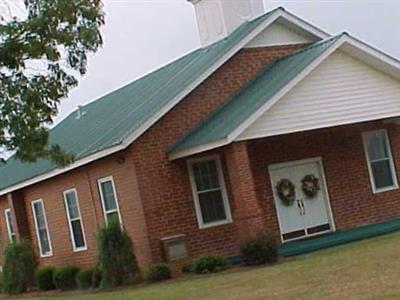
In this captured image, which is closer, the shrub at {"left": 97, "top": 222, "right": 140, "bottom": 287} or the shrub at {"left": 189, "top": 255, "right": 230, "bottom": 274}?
the shrub at {"left": 189, "top": 255, "right": 230, "bottom": 274}

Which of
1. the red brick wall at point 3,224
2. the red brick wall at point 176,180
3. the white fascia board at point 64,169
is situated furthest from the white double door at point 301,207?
the red brick wall at point 3,224

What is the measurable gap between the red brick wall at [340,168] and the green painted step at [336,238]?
603 millimetres

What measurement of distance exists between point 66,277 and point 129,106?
5.32m

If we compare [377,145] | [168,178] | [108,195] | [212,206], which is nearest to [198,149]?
[168,178]

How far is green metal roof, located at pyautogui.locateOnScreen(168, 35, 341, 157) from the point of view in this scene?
69.1 ft

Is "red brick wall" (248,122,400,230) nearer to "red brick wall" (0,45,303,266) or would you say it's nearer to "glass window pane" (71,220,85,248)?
"red brick wall" (0,45,303,266)

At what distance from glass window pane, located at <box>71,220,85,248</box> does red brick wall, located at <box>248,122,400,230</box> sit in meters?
5.93

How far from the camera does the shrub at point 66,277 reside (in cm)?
2553

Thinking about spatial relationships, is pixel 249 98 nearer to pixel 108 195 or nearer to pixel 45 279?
pixel 108 195

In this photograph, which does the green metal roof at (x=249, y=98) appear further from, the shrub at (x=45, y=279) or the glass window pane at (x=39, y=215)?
the glass window pane at (x=39, y=215)

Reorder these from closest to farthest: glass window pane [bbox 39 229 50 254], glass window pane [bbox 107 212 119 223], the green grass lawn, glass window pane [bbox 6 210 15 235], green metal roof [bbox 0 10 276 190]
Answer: the green grass lawn < glass window pane [bbox 107 212 119 223] < green metal roof [bbox 0 10 276 190] < glass window pane [bbox 39 229 50 254] < glass window pane [bbox 6 210 15 235]

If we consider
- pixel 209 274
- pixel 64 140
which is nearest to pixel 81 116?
pixel 64 140

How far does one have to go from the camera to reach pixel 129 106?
2591cm

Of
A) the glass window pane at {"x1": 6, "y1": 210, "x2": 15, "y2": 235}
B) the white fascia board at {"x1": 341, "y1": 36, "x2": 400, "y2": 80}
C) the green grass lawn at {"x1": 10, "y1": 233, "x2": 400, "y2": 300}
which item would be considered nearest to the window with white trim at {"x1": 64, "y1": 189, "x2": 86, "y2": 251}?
the green grass lawn at {"x1": 10, "y1": 233, "x2": 400, "y2": 300}
